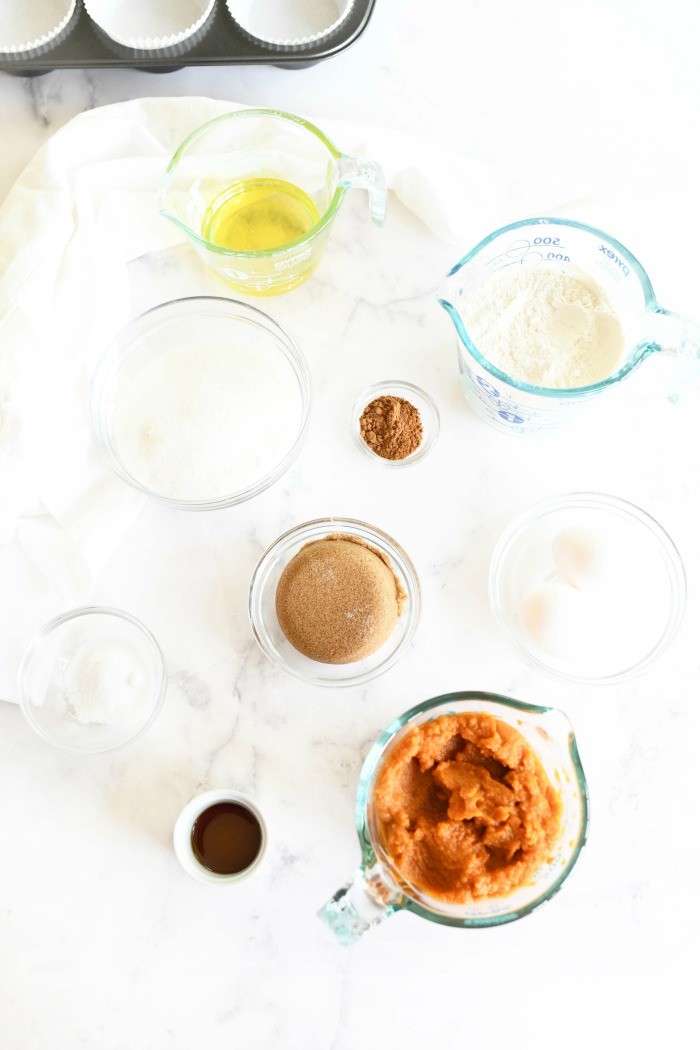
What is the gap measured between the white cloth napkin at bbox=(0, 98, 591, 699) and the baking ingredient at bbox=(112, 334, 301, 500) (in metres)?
0.10

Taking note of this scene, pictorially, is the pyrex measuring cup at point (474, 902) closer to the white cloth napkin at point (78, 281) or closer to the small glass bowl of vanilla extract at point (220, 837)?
the small glass bowl of vanilla extract at point (220, 837)

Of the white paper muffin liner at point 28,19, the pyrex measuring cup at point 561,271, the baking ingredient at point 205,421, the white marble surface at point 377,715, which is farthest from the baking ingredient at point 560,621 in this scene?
the white paper muffin liner at point 28,19

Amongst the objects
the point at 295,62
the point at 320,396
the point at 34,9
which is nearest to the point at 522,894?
the point at 320,396

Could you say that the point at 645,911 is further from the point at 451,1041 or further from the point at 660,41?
the point at 660,41

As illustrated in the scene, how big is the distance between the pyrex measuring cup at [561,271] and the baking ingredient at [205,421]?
425 millimetres

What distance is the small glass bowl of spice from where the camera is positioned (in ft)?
6.26

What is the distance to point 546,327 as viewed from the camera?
1.77m

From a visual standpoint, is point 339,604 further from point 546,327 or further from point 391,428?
point 546,327

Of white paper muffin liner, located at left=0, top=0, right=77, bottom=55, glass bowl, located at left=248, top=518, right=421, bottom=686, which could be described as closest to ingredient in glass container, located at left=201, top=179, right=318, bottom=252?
white paper muffin liner, located at left=0, top=0, right=77, bottom=55

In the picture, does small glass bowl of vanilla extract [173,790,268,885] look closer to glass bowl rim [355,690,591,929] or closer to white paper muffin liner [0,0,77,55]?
glass bowl rim [355,690,591,929]

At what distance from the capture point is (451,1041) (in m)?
1.86

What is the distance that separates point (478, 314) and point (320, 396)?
0.41m

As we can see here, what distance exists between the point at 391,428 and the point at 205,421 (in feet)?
1.32

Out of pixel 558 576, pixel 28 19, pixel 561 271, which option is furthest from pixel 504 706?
pixel 28 19
